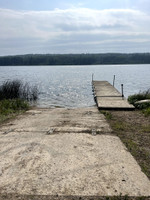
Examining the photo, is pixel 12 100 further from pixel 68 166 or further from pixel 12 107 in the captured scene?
pixel 68 166

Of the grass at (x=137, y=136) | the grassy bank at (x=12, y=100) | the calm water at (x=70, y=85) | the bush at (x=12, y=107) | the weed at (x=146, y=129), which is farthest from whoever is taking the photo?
the calm water at (x=70, y=85)

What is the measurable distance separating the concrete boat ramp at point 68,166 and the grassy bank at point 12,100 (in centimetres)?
386

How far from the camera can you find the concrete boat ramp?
361cm

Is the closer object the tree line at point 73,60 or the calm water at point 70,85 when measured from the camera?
the calm water at point 70,85

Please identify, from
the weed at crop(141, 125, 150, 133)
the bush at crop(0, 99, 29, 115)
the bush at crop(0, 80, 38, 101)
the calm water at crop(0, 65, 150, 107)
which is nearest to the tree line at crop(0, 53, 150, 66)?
the calm water at crop(0, 65, 150, 107)

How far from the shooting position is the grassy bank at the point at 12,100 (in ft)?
36.8

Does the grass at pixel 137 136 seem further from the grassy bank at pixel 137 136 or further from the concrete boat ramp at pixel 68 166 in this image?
the concrete boat ramp at pixel 68 166

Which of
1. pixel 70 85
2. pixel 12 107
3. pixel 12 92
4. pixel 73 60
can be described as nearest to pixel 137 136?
pixel 12 107

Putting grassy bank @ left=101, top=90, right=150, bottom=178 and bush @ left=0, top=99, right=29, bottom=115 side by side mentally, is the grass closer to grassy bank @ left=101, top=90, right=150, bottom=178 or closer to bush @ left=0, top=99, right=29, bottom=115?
grassy bank @ left=101, top=90, right=150, bottom=178

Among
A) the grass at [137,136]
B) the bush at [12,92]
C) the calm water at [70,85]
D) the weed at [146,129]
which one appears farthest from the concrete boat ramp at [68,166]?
the calm water at [70,85]

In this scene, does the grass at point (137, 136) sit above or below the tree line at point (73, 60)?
below

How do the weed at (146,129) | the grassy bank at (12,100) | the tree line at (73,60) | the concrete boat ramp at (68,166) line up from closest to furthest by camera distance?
the concrete boat ramp at (68,166) → the weed at (146,129) → the grassy bank at (12,100) → the tree line at (73,60)

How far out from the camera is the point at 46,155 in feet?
16.3

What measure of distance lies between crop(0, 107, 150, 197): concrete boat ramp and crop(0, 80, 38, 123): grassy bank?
152 inches
